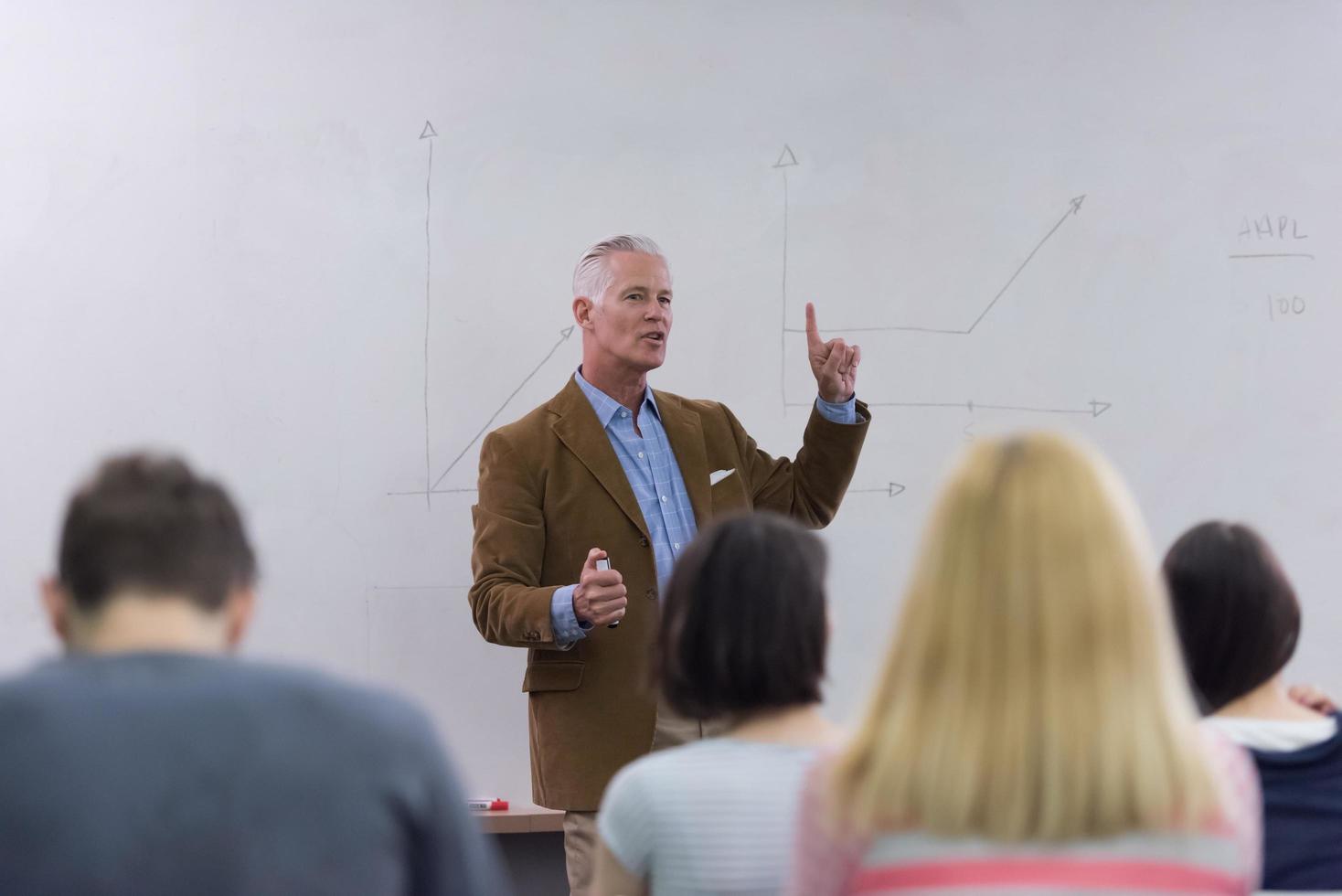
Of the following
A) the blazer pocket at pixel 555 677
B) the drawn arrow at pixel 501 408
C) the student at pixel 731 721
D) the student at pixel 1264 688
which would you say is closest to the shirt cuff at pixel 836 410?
the drawn arrow at pixel 501 408

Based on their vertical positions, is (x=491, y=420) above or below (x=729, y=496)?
above

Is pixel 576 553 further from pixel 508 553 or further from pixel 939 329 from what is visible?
pixel 939 329

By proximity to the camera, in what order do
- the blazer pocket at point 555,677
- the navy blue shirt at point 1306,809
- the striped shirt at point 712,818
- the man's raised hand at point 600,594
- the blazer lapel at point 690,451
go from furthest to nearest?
the blazer lapel at point 690,451 < the blazer pocket at point 555,677 < the man's raised hand at point 600,594 < the navy blue shirt at point 1306,809 < the striped shirt at point 712,818

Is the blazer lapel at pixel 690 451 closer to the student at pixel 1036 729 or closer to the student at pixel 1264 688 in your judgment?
the student at pixel 1264 688

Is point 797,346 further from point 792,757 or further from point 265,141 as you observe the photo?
Result: point 792,757

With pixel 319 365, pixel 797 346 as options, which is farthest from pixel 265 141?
pixel 797 346

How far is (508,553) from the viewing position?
8.32 feet

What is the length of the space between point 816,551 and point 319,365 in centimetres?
172

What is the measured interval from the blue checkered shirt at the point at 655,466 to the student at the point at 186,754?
149 cm

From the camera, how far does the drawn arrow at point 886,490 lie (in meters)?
3.00

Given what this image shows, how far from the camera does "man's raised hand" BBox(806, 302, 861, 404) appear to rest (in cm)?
269

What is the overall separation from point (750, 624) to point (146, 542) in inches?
22.4

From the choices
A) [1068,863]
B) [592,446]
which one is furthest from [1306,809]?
[592,446]

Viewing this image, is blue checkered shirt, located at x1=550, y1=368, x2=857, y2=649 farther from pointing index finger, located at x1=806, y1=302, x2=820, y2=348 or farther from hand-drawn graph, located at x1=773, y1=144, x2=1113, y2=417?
hand-drawn graph, located at x1=773, y1=144, x2=1113, y2=417
